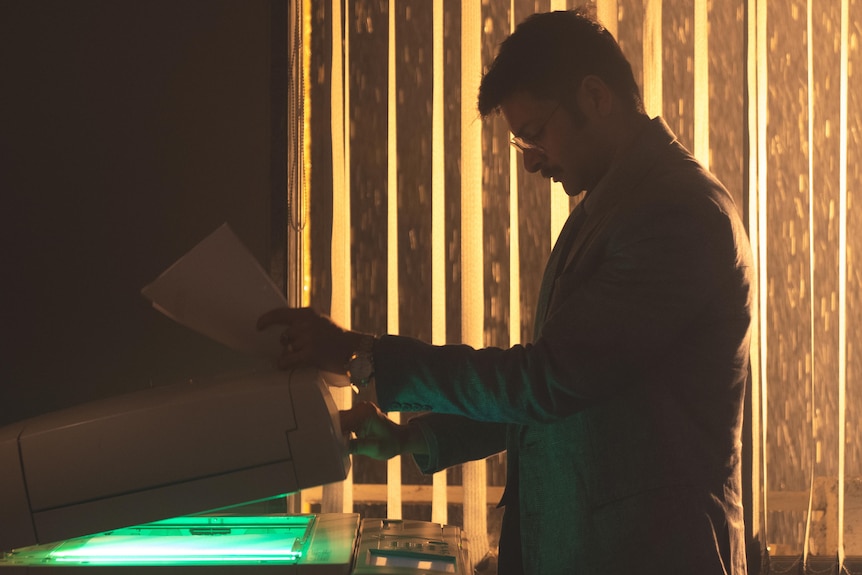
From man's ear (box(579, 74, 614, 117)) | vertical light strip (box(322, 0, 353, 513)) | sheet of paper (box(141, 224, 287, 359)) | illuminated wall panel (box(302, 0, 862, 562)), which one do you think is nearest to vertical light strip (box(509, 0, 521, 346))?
illuminated wall panel (box(302, 0, 862, 562))

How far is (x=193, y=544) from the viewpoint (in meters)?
1.16

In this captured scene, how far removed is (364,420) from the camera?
132cm

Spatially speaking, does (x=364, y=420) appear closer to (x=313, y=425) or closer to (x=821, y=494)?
(x=313, y=425)

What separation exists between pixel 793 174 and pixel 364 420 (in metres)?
1.13

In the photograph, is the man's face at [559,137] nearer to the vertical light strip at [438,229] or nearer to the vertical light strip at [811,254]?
the vertical light strip at [438,229]

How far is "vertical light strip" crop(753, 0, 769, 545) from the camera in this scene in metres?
1.78

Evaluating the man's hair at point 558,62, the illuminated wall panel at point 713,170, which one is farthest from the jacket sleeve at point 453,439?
the man's hair at point 558,62

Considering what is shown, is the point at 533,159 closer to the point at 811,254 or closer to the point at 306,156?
the point at 306,156

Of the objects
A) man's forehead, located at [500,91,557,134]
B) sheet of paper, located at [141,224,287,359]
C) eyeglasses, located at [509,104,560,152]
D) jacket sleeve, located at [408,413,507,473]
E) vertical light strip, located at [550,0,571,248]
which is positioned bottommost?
jacket sleeve, located at [408,413,507,473]

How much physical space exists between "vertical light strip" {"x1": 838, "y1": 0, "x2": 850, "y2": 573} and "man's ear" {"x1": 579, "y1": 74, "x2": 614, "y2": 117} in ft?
3.01

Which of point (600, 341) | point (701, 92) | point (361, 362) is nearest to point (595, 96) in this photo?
point (600, 341)

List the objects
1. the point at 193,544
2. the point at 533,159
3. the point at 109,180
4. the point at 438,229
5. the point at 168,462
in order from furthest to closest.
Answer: the point at 438,229 < the point at 109,180 < the point at 533,159 < the point at 193,544 < the point at 168,462

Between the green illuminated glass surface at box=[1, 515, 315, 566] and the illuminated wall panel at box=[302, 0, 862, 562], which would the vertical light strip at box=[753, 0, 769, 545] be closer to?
the illuminated wall panel at box=[302, 0, 862, 562]

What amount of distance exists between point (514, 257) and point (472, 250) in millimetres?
91
